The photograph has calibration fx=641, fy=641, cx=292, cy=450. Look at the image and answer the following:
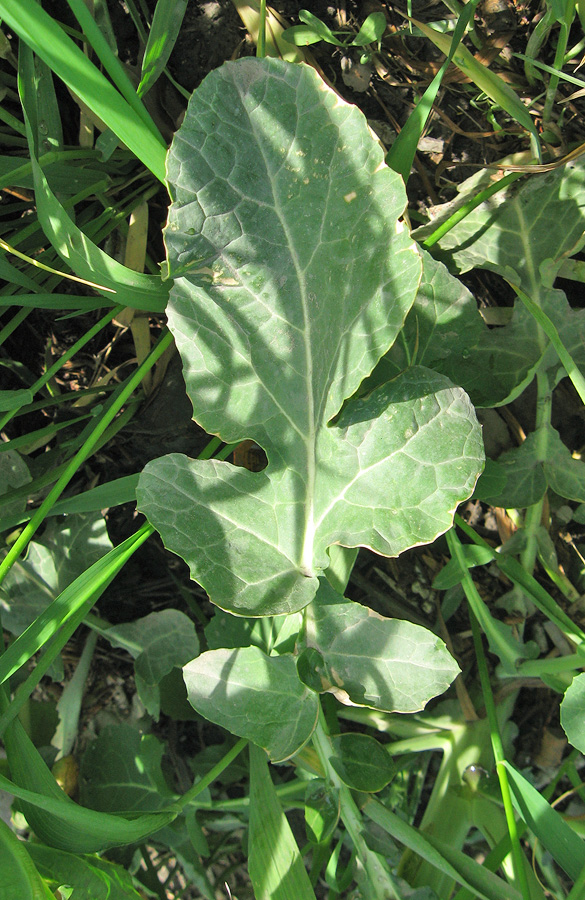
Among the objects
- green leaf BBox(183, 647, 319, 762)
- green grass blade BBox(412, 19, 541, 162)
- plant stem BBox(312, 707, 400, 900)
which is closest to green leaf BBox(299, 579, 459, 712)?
green leaf BBox(183, 647, 319, 762)

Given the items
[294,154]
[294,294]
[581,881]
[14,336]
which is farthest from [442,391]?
[14,336]

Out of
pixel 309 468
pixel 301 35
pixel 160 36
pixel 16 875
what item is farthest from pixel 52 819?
pixel 301 35

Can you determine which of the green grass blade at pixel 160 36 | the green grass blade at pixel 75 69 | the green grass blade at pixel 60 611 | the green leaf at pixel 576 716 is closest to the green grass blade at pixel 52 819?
the green grass blade at pixel 60 611

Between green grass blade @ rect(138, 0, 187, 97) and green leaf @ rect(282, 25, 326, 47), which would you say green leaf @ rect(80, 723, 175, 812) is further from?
green leaf @ rect(282, 25, 326, 47)

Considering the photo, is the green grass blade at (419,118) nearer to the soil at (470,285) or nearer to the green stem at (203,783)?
the soil at (470,285)

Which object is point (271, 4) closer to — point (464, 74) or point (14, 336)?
point (464, 74)
